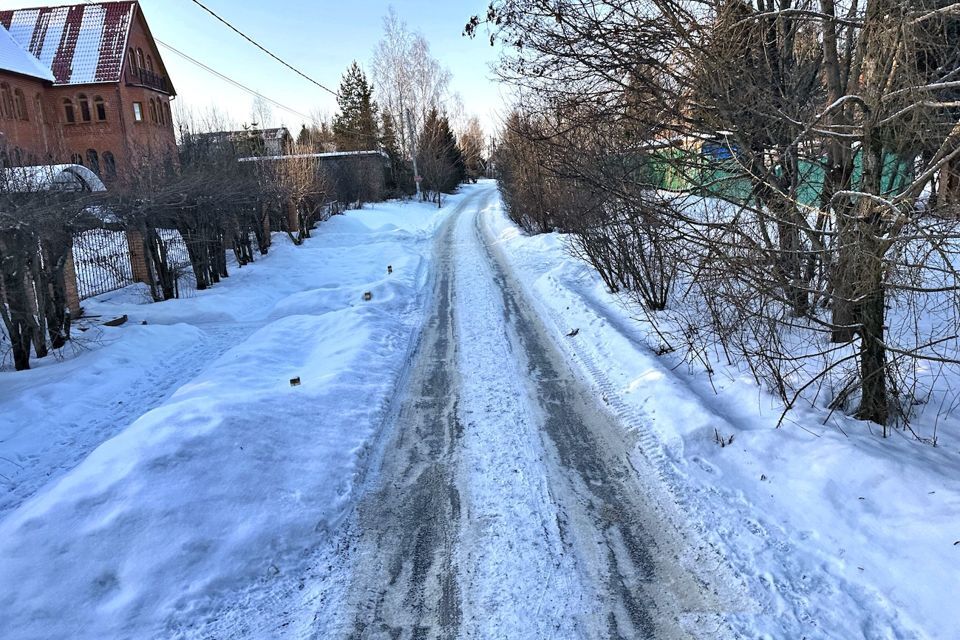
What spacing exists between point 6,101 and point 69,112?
180 inches

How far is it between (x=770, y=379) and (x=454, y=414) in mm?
3153

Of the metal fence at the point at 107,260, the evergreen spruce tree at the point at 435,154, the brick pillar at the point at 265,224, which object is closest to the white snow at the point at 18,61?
the brick pillar at the point at 265,224

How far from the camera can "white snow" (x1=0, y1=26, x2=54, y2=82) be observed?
2750 cm

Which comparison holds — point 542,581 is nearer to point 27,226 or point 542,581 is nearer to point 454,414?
point 454,414

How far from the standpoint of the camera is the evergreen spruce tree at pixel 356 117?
4819cm

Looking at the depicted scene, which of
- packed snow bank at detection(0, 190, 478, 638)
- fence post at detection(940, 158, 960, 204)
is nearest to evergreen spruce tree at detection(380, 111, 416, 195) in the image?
packed snow bank at detection(0, 190, 478, 638)

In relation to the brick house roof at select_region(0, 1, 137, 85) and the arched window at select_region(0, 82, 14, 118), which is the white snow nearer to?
the arched window at select_region(0, 82, 14, 118)

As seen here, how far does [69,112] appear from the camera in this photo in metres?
32.1

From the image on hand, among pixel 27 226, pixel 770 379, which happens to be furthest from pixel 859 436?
pixel 27 226

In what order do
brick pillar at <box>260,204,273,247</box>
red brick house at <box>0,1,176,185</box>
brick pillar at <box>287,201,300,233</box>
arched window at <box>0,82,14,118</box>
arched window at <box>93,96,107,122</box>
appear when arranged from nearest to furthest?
brick pillar at <box>260,204,273,247</box> < brick pillar at <box>287,201,300,233</box> < arched window at <box>0,82,14,118</box> < red brick house at <box>0,1,176,185</box> < arched window at <box>93,96,107,122</box>

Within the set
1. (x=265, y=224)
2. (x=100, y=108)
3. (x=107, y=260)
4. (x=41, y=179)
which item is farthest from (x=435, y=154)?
(x=41, y=179)

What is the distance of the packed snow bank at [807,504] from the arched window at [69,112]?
36219 millimetres

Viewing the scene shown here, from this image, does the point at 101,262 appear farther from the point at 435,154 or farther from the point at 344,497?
the point at 435,154

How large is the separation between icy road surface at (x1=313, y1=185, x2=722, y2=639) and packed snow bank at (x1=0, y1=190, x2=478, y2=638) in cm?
48
